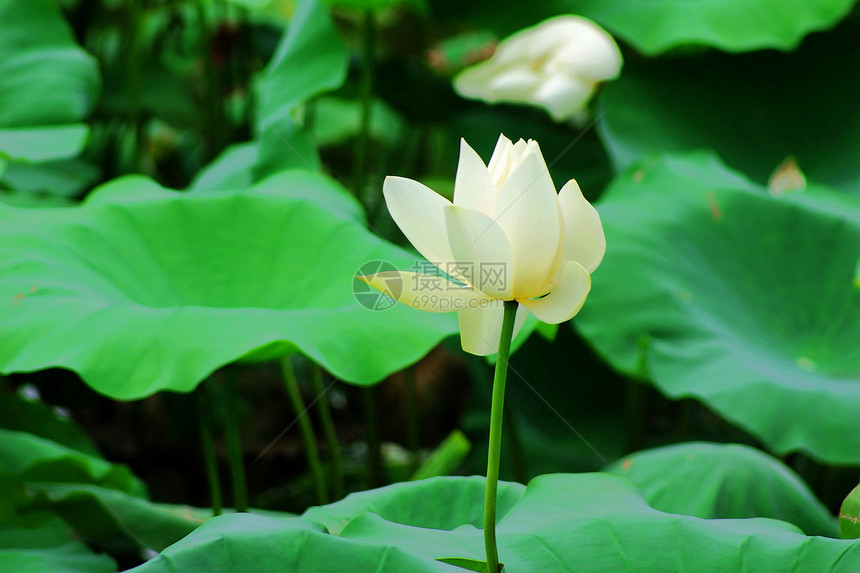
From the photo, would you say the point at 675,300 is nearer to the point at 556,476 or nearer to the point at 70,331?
the point at 556,476

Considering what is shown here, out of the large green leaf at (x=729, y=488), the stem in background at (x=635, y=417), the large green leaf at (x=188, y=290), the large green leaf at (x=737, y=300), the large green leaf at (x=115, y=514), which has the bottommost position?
the stem in background at (x=635, y=417)

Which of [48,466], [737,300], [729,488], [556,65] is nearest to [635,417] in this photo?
[737,300]

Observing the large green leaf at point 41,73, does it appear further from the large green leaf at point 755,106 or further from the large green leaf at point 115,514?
the large green leaf at point 755,106

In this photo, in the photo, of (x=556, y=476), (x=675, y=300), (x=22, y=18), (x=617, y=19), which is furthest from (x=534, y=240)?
(x=22, y=18)

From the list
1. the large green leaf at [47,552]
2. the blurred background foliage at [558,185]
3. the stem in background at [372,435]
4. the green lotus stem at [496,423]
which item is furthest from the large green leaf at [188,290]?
the stem in background at [372,435]

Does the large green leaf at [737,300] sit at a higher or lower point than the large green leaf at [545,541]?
lower

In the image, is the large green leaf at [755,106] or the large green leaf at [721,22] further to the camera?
the large green leaf at [755,106]

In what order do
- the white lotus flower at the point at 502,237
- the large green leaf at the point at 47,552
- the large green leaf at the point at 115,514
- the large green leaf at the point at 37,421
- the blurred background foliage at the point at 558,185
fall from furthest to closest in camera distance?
the large green leaf at the point at 37,421
the blurred background foliage at the point at 558,185
the large green leaf at the point at 115,514
the large green leaf at the point at 47,552
the white lotus flower at the point at 502,237

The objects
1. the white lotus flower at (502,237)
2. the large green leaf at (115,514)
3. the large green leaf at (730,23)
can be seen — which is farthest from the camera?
the large green leaf at (730,23)
